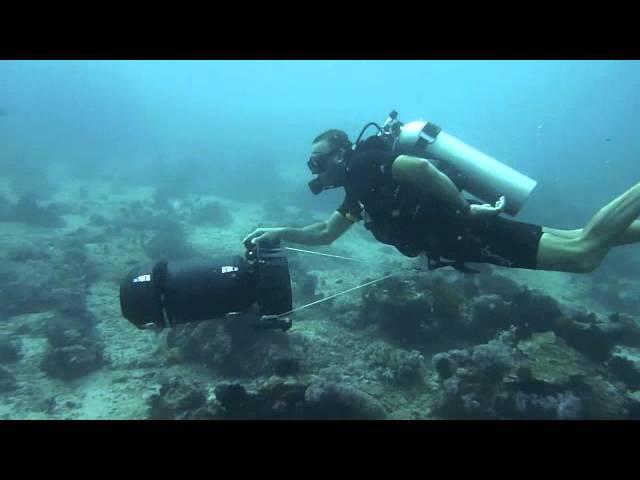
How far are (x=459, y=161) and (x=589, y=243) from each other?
1.74 metres

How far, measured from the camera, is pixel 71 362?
20.5ft

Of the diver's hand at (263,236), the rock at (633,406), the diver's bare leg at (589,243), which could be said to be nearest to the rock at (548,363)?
the rock at (633,406)

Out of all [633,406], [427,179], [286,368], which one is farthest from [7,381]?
[633,406]

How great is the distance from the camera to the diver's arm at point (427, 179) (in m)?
4.09

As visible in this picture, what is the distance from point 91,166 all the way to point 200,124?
32902 mm

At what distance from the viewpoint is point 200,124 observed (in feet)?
207

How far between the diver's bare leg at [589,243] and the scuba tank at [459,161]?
2.15 ft

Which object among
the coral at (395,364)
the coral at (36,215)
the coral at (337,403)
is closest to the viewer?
the coral at (337,403)

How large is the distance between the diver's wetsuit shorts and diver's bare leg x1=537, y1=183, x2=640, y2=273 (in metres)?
0.12

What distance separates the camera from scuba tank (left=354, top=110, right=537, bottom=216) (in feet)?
15.8

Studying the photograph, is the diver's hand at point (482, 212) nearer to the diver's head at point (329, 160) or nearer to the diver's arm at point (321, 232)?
the diver's head at point (329, 160)

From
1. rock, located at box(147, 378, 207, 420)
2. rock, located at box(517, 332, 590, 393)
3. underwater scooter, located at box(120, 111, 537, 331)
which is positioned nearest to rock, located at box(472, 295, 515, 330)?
rock, located at box(517, 332, 590, 393)

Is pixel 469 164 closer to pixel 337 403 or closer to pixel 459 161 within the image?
pixel 459 161

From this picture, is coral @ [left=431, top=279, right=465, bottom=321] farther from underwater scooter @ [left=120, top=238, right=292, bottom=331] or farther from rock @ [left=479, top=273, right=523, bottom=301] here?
underwater scooter @ [left=120, top=238, right=292, bottom=331]
